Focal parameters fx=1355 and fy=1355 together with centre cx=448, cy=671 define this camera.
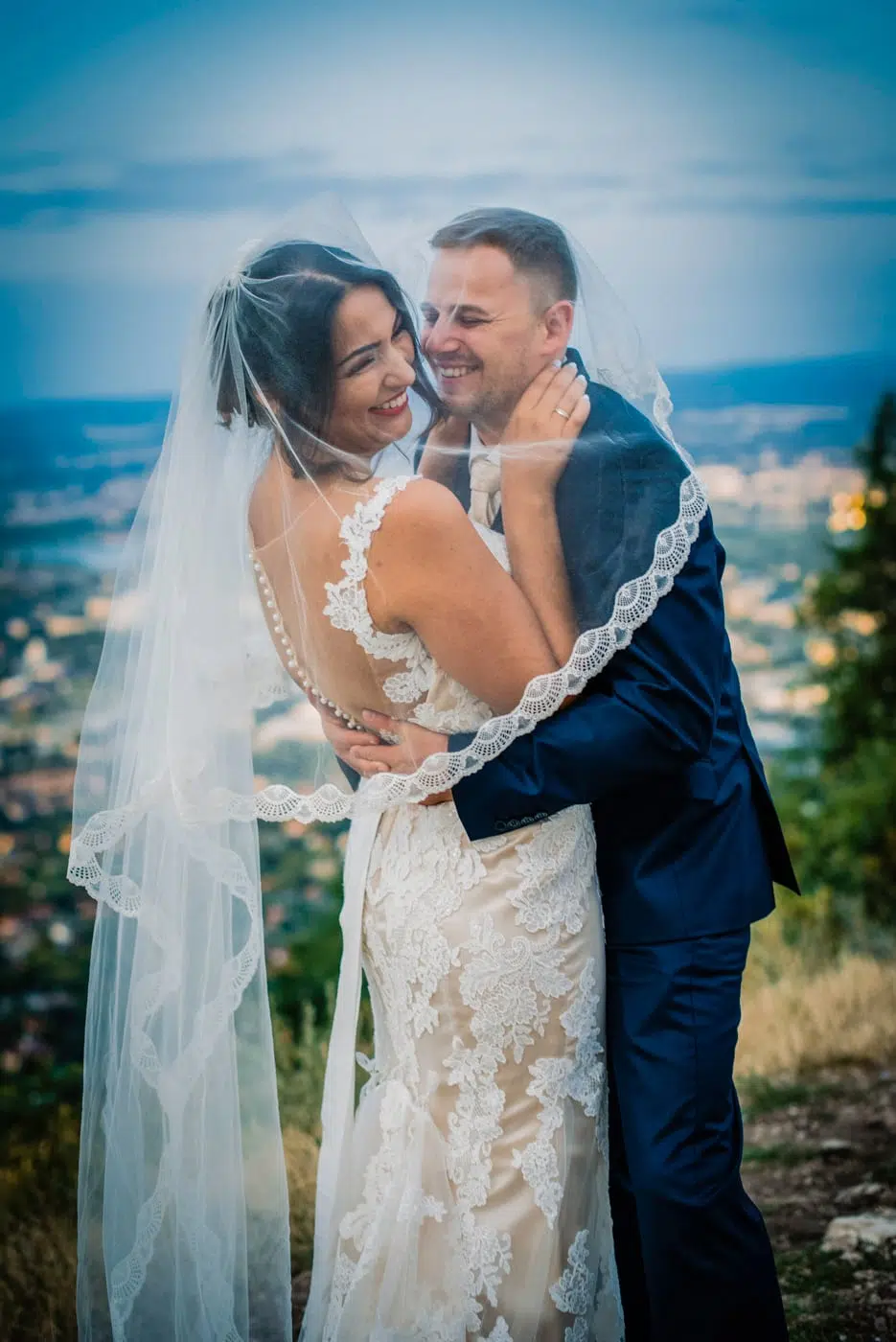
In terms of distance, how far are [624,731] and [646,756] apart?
0.23 ft

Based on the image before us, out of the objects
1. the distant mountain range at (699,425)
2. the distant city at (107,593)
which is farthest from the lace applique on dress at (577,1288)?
the distant mountain range at (699,425)

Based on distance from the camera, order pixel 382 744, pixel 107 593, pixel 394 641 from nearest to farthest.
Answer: pixel 394 641, pixel 382 744, pixel 107 593

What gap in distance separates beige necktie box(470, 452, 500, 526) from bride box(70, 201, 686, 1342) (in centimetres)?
4

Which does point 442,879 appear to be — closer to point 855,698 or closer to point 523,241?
point 523,241

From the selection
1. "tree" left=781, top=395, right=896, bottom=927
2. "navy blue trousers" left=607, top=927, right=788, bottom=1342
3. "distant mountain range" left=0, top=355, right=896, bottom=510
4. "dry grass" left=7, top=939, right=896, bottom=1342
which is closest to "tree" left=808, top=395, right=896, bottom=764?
"tree" left=781, top=395, right=896, bottom=927

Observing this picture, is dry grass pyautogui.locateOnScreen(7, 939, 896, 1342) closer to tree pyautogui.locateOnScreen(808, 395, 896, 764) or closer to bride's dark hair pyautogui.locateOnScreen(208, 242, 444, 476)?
tree pyautogui.locateOnScreen(808, 395, 896, 764)

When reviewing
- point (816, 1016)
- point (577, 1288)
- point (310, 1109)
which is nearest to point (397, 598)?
point (577, 1288)

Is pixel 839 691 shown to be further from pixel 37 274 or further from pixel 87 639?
pixel 37 274

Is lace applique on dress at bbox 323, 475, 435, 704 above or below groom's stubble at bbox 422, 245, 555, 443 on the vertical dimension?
below

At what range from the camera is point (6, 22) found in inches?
178

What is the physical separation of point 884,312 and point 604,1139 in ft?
14.0

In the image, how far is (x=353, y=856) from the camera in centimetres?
247

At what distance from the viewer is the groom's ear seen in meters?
2.21

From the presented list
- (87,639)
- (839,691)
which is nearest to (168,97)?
(87,639)
